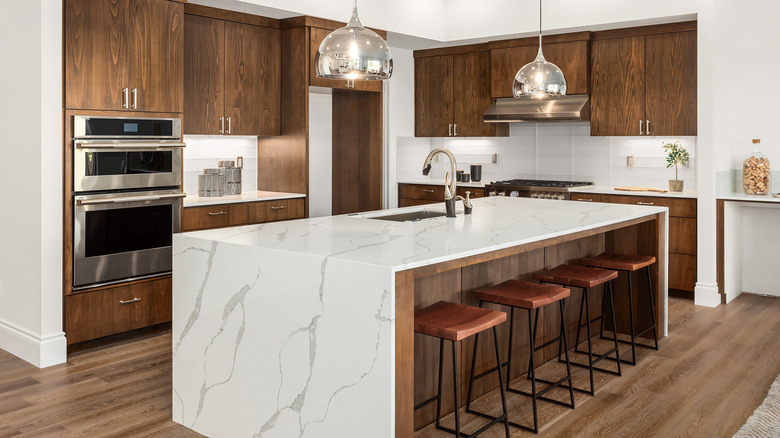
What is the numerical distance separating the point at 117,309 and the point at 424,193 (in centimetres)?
369

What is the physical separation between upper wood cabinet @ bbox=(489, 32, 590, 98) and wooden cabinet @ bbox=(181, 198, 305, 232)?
252 centimetres

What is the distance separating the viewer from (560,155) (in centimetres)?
717

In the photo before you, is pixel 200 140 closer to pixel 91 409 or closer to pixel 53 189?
pixel 53 189

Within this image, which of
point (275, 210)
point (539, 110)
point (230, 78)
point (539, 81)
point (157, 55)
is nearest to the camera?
point (539, 81)

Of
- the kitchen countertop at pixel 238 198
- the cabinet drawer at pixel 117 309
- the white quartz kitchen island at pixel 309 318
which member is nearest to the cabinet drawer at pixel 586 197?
the kitchen countertop at pixel 238 198

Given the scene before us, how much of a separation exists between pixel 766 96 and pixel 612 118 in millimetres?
1282

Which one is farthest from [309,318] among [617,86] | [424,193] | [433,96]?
[433,96]

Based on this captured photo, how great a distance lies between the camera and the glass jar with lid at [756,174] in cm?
588

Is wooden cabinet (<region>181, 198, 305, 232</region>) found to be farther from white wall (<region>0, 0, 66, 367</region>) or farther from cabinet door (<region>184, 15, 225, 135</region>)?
white wall (<region>0, 0, 66, 367</region>)

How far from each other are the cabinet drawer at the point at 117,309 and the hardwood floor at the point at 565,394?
126 mm

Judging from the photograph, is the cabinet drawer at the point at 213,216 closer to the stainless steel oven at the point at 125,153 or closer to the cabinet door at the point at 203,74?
the stainless steel oven at the point at 125,153

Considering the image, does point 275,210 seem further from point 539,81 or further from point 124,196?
point 539,81

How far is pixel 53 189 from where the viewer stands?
14.0ft

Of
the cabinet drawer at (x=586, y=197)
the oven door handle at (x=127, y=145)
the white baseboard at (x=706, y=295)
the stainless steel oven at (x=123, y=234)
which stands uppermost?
the oven door handle at (x=127, y=145)
